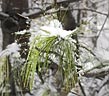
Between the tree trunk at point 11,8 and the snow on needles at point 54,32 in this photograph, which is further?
the tree trunk at point 11,8

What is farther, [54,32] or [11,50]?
[11,50]

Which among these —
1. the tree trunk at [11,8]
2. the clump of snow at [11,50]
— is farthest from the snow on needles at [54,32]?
the tree trunk at [11,8]

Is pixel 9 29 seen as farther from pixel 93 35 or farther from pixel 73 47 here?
pixel 93 35

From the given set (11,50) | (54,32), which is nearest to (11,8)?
→ (11,50)

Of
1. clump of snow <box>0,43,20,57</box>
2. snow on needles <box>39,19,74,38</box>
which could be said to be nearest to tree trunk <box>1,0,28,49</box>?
clump of snow <box>0,43,20,57</box>

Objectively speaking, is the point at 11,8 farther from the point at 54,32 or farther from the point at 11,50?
the point at 54,32

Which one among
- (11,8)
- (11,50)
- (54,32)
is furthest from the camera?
(11,8)

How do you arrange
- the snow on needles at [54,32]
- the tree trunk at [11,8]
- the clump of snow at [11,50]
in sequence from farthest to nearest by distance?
the tree trunk at [11,8]
the clump of snow at [11,50]
the snow on needles at [54,32]

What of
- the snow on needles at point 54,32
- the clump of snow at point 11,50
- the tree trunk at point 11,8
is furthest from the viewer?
the tree trunk at point 11,8

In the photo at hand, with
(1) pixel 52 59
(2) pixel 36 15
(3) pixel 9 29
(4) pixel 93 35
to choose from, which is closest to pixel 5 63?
(1) pixel 52 59

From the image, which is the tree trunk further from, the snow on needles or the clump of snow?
the snow on needles

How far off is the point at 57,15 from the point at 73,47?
1.48 feet

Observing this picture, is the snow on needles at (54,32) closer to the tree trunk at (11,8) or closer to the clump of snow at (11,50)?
the clump of snow at (11,50)

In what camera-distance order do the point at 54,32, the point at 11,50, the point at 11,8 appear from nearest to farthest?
1. the point at 54,32
2. the point at 11,50
3. the point at 11,8
